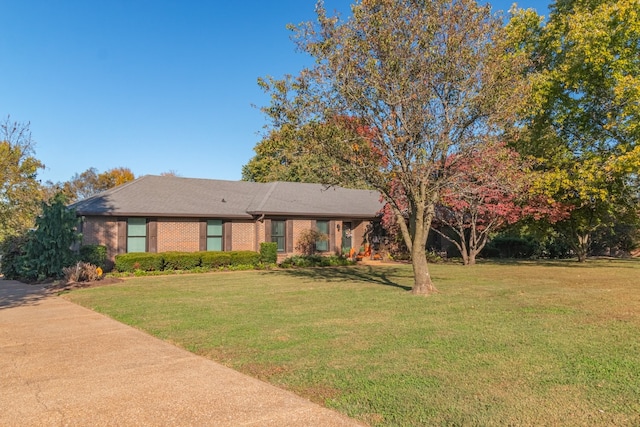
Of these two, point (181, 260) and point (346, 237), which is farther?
point (346, 237)

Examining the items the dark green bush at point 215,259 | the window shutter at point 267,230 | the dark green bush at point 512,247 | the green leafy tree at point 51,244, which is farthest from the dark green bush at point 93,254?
the dark green bush at point 512,247

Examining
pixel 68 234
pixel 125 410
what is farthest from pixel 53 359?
pixel 68 234

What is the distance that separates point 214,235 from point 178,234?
183 centimetres

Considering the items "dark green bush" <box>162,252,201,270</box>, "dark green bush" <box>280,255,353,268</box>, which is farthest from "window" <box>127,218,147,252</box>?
"dark green bush" <box>280,255,353,268</box>

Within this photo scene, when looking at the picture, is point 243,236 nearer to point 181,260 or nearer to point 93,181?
point 181,260

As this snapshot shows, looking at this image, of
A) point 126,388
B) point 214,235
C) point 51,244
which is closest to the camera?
point 126,388

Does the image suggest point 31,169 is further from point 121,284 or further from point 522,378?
point 522,378

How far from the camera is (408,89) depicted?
11766mm

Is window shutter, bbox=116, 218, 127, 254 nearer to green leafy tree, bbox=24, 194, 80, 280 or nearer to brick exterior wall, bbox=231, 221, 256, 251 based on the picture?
green leafy tree, bbox=24, 194, 80, 280

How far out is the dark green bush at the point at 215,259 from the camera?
829 inches

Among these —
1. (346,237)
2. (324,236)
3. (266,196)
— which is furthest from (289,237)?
(346,237)

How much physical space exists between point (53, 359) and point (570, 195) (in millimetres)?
21644

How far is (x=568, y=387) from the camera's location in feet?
16.6

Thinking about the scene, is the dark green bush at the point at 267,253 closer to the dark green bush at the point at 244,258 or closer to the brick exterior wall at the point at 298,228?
the dark green bush at the point at 244,258
